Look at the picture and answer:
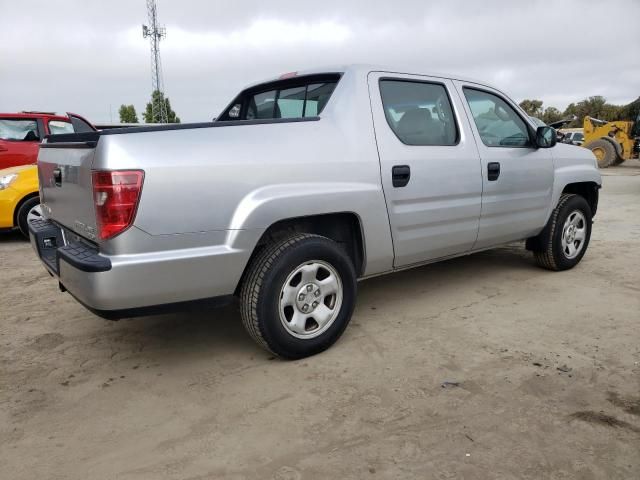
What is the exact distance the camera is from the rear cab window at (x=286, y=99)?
341 cm

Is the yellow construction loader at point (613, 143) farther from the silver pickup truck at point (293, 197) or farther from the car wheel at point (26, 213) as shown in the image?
the car wheel at point (26, 213)

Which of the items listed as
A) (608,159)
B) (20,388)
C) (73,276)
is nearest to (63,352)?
(20,388)

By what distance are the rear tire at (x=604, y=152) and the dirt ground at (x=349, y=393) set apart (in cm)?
1727

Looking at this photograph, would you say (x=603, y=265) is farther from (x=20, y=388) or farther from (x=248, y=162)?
(x=20, y=388)

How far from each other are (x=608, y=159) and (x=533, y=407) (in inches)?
778

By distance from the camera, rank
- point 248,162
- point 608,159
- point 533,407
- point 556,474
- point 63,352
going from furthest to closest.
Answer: point 608,159 < point 63,352 < point 248,162 < point 533,407 < point 556,474

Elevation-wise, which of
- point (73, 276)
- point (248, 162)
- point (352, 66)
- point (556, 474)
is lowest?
point (556, 474)

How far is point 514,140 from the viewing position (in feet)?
13.9

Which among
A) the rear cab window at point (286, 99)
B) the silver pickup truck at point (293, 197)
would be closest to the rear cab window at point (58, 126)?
the rear cab window at point (286, 99)

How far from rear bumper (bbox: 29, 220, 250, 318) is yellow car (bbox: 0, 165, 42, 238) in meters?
4.20

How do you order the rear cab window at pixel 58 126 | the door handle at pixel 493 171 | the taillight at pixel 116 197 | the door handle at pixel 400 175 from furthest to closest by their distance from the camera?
1. the rear cab window at pixel 58 126
2. the door handle at pixel 493 171
3. the door handle at pixel 400 175
4. the taillight at pixel 116 197

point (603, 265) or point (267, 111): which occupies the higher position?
point (267, 111)

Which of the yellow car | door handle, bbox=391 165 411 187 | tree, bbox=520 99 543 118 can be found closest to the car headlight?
the yellow car

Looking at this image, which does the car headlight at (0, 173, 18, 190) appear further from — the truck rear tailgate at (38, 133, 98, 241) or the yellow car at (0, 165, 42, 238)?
the truck rear tailgate at (38, 133, 98, 241)
